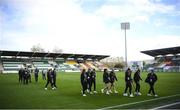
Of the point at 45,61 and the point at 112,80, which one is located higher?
the point at 45,61

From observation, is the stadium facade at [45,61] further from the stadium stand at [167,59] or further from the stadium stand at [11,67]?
the stadium stand at [167,59]

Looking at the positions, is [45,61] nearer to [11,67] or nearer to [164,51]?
[11,67]

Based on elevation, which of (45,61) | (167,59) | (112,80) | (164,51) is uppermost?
(164,51)

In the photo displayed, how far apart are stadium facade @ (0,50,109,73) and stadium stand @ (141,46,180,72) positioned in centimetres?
1966

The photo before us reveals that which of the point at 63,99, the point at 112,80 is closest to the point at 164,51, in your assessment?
the point at 112,80

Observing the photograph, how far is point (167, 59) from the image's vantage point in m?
92.2

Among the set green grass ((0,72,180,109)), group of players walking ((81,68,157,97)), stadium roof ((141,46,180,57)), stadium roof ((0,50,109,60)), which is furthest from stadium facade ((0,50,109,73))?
group of players walking ((81,68,157,97))

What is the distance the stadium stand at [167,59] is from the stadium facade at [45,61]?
19.7 metres

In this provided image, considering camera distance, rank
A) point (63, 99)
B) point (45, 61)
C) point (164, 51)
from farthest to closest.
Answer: point (164, 51) < point (45, 61) < point (63, 99)

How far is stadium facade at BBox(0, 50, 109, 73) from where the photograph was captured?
7819 centimetres

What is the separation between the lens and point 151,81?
19.4m

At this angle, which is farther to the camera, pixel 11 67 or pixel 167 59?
pixel 167 59

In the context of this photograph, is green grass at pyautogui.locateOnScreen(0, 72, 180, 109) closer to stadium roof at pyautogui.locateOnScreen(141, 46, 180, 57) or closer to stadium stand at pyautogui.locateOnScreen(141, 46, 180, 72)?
stadium stand at pyautogui.locateOnScreen(141, 46, 180, 72)

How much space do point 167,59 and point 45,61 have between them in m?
40.4
